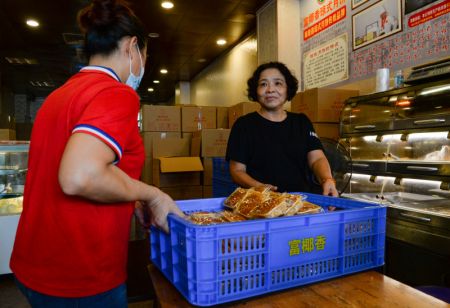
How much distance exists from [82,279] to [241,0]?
4.64 meters

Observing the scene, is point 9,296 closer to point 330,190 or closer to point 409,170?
point 330,190

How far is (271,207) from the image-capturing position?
39.2 inches

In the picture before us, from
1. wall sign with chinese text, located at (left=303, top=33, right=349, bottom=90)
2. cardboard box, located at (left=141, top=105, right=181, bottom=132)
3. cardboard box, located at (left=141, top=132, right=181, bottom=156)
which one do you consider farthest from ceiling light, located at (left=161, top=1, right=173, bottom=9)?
wall sign with chinese text, located at (left=303, top=33, right=349, bottom=90)

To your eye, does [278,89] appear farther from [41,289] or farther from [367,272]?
[41,289]

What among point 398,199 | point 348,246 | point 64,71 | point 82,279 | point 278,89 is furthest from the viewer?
point 64,71

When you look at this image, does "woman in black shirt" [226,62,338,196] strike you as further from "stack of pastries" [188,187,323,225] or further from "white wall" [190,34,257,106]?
"white wall" [190,34,257,106]

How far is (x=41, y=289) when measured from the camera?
903 mm

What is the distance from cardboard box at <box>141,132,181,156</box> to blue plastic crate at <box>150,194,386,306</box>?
386 centimetres

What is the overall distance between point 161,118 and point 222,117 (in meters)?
1.07

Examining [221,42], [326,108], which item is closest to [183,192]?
[326,108]

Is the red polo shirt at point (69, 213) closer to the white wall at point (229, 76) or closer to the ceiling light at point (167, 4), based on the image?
the ceiling light at point (167, 4)

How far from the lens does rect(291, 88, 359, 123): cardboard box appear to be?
3.42m

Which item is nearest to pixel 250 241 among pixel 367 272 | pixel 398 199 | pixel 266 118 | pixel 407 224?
Answer: pixel 367 272

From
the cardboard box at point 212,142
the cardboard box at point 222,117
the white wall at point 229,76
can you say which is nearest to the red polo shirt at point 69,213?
the cardboard box at point 212,142
